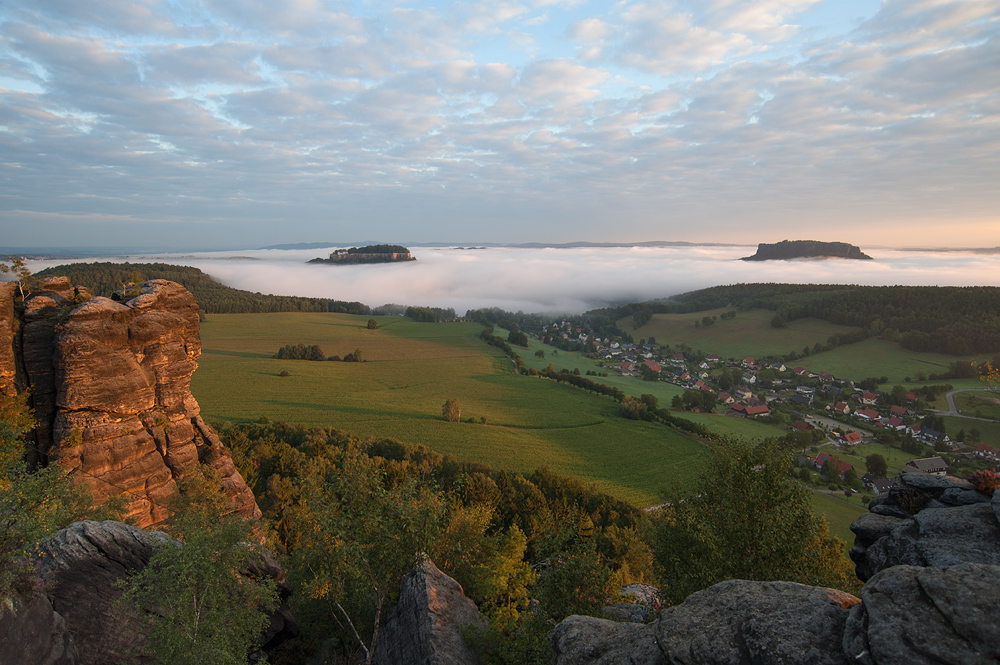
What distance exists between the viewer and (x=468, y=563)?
60.4 feet

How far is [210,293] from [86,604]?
140 m

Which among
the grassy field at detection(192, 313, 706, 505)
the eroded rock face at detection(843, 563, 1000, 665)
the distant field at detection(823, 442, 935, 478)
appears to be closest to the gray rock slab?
the eroded rock face at detection(843, 563, 1000, 665)

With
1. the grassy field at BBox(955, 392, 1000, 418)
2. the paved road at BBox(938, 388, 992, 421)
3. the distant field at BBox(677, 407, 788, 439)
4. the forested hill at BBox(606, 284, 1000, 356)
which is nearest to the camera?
the grassy field at BBox(955, 392, 1000, 418)

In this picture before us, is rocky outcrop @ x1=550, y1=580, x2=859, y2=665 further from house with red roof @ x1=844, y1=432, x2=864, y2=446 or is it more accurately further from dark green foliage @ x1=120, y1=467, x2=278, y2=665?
house with red roof @ x1=844, y1=432, x2=864, y2=446

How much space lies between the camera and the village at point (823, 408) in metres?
54.3

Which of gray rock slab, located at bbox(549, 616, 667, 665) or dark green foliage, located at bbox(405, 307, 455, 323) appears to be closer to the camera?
gray rock slab, located at bbox(549, 616, 667, 665)

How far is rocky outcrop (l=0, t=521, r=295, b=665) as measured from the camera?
9688mm

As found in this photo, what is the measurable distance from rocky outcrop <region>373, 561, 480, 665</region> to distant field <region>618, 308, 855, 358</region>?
423ft

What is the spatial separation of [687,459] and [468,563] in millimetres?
46495

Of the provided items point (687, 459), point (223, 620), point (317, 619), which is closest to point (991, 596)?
point (223, 620)

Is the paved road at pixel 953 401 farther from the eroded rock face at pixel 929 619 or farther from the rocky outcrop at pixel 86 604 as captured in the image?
the rocky outcrop at pixel 86 604

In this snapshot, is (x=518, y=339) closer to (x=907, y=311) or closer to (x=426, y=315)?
(x=426, y=315)

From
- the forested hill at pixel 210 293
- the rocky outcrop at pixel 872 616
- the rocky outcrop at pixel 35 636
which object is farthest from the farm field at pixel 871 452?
the forested hill at pixel 210 293

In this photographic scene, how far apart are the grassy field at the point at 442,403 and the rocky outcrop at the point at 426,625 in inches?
1152
